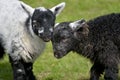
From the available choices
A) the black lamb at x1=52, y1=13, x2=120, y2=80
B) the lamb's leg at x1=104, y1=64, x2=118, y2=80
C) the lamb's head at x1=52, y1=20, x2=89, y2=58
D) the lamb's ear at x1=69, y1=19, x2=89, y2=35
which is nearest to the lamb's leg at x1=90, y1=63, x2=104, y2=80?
the black lamb at x1=52, y1=13, x2=120, y2=80

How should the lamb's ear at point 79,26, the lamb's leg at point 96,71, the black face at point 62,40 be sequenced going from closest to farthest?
the black face at point 62,40, the lamb's ear at point 79,26, the lamb's leg at point 96,71

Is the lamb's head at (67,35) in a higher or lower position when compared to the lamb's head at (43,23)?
lower

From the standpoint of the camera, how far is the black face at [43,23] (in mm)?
10852

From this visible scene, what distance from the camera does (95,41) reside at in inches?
430

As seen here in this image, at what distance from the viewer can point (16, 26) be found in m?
11.5

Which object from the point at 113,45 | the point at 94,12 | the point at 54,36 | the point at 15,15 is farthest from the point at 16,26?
the point at 94,12

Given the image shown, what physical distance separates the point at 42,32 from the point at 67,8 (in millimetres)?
10474

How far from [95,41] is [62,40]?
2.59 feet

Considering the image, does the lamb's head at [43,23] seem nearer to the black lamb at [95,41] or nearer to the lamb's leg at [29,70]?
the black lamb at [95,41]

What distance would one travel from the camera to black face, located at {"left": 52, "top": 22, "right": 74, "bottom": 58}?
10758 mm

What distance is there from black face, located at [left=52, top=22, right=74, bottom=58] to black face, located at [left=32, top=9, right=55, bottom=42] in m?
0.16

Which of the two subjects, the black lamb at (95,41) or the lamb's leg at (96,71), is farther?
the lamb's leg at (96,71)

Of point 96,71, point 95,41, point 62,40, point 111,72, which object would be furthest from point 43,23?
point 111,72

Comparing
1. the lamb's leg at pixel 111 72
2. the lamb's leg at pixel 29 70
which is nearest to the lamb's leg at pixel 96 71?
the lamb's leg at pixel 111 72
